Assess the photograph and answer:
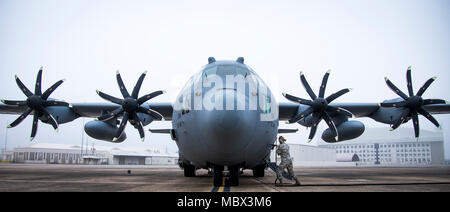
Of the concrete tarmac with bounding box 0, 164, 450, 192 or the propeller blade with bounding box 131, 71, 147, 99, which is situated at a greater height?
the propeller blade with bounding box 131, 71, 147, 99

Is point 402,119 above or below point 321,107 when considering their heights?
below

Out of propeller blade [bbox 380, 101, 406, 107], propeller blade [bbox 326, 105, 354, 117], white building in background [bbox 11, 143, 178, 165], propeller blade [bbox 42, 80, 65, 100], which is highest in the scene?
propeller blade [bbox 42, 80, 65, 100]

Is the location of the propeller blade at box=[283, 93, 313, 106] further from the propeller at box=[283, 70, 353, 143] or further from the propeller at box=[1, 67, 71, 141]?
the propeller at box=[1, 67, 71, 141]

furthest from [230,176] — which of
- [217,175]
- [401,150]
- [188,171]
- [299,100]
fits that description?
[401,150]

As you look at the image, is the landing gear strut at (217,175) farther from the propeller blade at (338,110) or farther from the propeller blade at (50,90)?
the propeller blade at (50,90)

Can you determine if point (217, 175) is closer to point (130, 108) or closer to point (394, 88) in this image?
point (130, 108)

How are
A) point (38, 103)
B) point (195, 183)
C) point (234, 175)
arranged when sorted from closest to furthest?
point (234, 175), point (195, 183), point (38, 103)

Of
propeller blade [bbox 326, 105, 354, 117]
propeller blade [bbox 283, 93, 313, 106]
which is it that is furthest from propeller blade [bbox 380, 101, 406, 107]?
propeller blade [bbox 283, 93, 313, 106]

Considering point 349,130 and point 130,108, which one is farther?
point 349,130

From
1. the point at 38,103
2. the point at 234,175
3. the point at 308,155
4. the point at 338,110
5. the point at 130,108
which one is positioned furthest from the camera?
the point at 308,155

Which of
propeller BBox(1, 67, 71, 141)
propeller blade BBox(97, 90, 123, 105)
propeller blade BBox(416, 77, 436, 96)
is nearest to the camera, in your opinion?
propeller blade BBox(97, 90, 123, 105)
